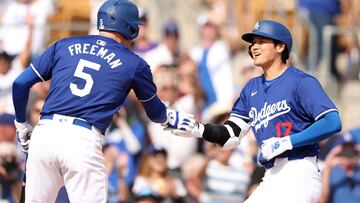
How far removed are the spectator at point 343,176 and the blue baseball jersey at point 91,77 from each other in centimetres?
438

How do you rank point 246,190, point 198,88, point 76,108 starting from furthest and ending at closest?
point 198,88, point 246,190, point 76,108

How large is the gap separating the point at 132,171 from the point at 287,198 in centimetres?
505

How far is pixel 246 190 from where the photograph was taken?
12.7m

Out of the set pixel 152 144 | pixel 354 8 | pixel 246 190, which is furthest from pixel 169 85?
pixel 354 8

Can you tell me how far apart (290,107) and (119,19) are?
5.01 feet

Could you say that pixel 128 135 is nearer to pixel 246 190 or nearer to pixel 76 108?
pixel 246 190

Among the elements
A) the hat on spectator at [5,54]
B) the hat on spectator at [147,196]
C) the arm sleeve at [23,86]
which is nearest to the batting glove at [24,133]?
the arm sleeve at [23,86]

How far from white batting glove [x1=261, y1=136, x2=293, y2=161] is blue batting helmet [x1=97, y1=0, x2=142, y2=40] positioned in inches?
55.5

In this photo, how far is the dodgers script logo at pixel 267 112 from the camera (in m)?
8.70

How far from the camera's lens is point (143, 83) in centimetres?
870

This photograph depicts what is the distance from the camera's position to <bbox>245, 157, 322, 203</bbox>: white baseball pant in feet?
28.0

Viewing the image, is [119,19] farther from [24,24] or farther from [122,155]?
[24,24]

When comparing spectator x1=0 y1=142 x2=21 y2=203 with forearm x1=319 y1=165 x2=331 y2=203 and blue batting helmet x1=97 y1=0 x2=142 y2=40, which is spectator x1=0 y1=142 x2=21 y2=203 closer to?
forearm x1=319 y1=165 x2=331 y2=203

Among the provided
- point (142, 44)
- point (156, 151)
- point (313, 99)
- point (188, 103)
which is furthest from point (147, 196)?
point (313, 99)
